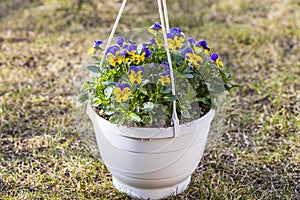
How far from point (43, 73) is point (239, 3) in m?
1.71

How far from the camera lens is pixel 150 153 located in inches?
75.2

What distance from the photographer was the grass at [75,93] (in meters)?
2.24

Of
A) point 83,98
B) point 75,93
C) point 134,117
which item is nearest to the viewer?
point 134,117

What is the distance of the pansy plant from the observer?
1876 millimetres

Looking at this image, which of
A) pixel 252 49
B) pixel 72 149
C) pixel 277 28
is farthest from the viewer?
pixel 277 28

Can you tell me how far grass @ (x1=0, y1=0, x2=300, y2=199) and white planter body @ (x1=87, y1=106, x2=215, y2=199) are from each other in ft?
0.41

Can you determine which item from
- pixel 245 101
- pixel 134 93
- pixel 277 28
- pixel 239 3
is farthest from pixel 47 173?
pixel 239 3

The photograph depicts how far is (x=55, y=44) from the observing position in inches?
136

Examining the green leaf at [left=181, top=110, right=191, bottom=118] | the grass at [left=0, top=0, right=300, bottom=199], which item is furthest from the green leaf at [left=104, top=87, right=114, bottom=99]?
the grass at [left=0, top=0, right=300, bottom=199]

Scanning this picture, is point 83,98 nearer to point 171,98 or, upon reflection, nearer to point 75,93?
point 75,93

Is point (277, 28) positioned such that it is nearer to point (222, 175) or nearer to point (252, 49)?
point (252, 49)

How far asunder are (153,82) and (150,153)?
0.26 meters

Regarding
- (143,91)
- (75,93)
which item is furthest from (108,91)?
(75,93)

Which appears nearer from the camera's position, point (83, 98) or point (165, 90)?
point (165, 90)
